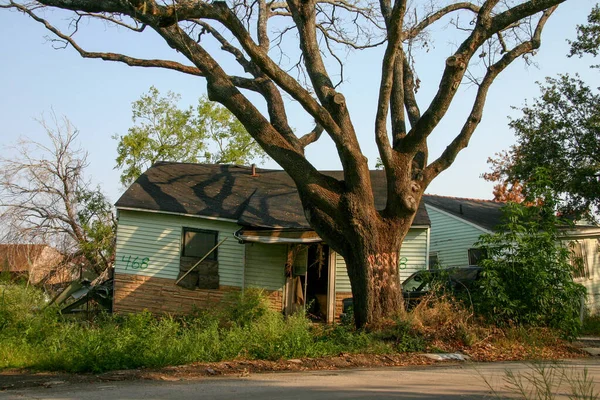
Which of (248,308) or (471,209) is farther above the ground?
(471,209)

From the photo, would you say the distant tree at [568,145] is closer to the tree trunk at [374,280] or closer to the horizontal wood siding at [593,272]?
the horizontal wood siding at [593,272]

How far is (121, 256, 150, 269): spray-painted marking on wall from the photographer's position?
19.0 metres

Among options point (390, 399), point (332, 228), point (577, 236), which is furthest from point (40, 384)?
point (577, 236)

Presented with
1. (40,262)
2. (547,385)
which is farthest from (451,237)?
(547,385)

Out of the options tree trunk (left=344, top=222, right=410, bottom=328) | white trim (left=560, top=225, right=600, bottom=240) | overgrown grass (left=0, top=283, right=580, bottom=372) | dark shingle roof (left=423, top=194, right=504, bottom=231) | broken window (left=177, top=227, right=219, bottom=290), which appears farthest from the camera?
dark shingle roof (left=423, top=194, right=504, bottom=231)

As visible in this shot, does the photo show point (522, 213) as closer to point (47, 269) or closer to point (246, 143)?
point (47, 269)

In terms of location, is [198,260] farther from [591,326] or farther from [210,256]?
[591,326]

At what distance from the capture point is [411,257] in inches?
745

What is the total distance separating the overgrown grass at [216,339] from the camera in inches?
403

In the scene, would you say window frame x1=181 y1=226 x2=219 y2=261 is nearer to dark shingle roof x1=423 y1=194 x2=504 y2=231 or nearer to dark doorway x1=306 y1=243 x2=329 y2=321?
dark doorway x1=306 y1=243 x2=329 y2=321

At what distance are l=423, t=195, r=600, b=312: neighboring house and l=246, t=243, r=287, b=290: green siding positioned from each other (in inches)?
294

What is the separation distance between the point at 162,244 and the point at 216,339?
883 cm

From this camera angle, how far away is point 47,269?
906 inches

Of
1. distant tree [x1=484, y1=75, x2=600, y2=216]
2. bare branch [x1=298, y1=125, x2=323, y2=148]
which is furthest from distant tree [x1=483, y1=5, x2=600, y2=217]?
bare branch [x1=298, y1=125, x2=323, y2=148]
